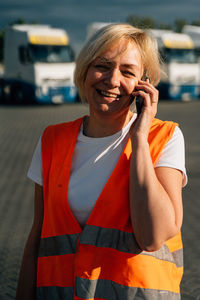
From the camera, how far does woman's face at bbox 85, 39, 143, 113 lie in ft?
5.85

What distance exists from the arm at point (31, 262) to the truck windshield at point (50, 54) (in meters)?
18.6

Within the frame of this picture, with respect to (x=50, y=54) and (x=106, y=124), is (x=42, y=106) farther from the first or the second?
(x=106, y=124)

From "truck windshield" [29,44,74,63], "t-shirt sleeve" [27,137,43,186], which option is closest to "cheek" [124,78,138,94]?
"t-shirt sleeve" [27,137,43,186]

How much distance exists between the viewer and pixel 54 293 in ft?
→ 5.71

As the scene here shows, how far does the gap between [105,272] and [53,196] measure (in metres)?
0.35

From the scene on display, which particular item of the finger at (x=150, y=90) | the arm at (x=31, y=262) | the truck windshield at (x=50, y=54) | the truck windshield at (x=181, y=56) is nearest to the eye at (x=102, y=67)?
the finger at (x=150, y=90)

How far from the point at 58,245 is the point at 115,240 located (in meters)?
0.24

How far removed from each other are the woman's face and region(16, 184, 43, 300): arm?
438mm

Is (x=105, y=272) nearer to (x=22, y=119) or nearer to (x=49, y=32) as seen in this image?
(x=22, y=119)

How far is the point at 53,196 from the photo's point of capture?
177cm

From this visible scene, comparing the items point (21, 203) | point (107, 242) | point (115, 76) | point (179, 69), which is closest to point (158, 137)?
point (115, 76)

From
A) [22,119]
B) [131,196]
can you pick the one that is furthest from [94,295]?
[22,119]

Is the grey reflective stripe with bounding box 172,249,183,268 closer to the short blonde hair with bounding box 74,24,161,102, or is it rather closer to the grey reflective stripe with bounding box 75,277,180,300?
the grey reflective stripe with bounding box 75,277,180,300

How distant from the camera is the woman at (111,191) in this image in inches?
62.5
